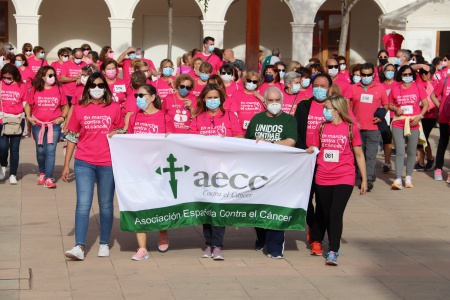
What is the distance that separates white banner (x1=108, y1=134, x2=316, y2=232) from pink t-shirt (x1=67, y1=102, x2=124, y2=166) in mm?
114

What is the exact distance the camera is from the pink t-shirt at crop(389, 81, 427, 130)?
14680 millimetres

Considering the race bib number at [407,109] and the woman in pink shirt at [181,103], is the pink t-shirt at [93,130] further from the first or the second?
the race bib number at [407,109]

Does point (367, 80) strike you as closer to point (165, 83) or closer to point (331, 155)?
point (165, 83)

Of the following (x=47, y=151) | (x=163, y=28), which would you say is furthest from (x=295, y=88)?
(x=163, y=28)

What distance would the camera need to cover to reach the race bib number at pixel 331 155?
9.38m

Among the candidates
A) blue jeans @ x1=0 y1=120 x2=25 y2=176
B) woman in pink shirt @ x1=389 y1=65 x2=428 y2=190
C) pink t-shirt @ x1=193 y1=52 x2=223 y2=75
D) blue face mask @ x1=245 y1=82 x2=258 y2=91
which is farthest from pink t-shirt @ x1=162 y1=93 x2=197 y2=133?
pink t-shirt @ x1=193 y1=52 x2=223 y2=75

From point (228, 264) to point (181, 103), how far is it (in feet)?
9.37

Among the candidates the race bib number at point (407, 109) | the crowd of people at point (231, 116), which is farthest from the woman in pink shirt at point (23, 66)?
the race bib number at point (407, 109)

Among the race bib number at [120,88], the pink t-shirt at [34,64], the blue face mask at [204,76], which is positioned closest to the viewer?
the blue face mask at [204,76]

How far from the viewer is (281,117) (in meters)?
9.68

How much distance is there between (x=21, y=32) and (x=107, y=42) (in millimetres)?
4227

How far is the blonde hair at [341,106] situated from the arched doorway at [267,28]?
23.6 m

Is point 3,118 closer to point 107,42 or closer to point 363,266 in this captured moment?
point 363,266

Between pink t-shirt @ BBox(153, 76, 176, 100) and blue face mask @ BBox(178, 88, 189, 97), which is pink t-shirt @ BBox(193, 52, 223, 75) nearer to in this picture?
pink t-shirt @ BBox(153, 76, 176, 100)
